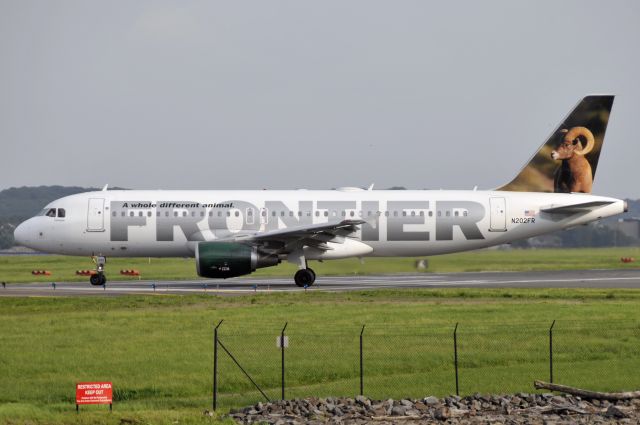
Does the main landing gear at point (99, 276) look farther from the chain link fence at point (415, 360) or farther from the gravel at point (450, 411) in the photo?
the gravel at point (450, 411)

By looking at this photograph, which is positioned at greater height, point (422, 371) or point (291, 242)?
point (291, 242)

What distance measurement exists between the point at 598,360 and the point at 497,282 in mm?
25193

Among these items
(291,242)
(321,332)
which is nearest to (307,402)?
(321,332)

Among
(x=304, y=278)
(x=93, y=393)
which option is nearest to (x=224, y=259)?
(x=304, y=278)

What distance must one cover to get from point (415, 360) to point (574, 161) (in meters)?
29.1

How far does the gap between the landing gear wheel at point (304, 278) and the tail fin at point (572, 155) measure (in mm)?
11853

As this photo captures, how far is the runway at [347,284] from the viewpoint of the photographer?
48500 millimetres

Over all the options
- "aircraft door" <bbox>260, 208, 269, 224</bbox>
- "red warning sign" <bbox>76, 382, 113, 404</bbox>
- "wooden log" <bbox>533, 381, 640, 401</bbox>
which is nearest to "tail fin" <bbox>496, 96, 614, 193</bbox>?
"aircraft door" <bbox>260, 208, 269, 224</bbox>

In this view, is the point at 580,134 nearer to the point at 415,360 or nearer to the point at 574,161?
the point at 574,161

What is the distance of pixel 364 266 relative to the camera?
51.8m

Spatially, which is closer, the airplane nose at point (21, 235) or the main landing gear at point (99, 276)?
the main landing gear at point (99, 276)

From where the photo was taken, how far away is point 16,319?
122 feet

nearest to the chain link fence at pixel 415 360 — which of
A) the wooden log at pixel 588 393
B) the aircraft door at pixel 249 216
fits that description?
the wooden log at pixel 588 393

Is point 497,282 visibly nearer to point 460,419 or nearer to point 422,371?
point 422,371
